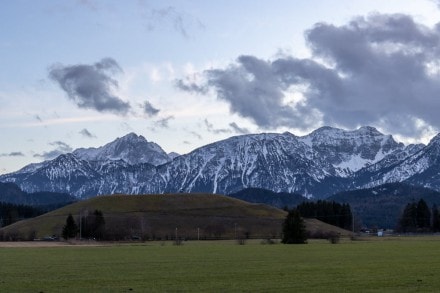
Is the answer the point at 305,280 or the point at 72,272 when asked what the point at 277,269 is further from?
the point at 72,272

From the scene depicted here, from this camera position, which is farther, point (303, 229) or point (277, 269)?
point (303, 229)

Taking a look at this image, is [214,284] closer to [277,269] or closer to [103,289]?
[103,289]

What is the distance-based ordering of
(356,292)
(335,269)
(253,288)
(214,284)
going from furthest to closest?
(335,269) < (214,284) < (253,288) < (356,292)

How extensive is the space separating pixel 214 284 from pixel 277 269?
1499 centimetres

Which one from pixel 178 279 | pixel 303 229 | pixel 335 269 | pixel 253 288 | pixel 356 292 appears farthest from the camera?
pixel 303 229

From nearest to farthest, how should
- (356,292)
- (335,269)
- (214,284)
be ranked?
(356,292)
(214,284)
(335,269)

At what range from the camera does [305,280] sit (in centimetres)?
4644

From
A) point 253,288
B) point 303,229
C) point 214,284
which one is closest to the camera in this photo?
point 253,288

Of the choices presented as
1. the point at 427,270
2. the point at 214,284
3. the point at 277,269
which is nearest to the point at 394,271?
the point at 427,270

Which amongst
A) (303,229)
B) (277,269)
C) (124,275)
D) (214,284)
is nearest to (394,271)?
(277,269)

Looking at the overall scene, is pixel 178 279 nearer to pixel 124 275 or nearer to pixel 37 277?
pixel 124 275

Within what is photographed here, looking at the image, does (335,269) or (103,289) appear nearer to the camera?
(103,289)

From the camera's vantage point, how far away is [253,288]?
41031 mm

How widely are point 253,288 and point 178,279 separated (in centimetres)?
904
